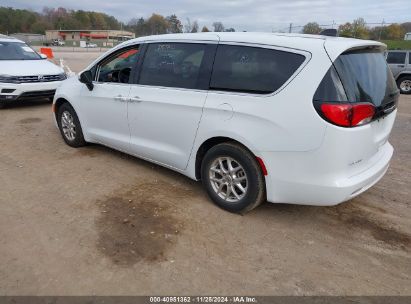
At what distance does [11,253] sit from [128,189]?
153cm

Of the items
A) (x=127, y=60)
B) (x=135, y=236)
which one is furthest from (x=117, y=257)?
(x=127, y=60)

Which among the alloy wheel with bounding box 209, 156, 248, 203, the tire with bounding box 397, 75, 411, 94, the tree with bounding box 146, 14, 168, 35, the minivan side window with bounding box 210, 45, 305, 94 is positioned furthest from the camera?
the tree with bounding box 146, 14, 168, 35

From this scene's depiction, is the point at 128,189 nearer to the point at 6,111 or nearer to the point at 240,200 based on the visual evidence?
the point at 240,200

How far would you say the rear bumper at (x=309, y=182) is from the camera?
319 centimetres

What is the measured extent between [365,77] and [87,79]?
3.57 m

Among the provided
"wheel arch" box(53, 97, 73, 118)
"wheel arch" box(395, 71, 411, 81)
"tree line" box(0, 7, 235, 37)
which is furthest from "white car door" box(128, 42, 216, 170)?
"tree line" box(0, 7, 235, 37)

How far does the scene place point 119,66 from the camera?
500 centimetres

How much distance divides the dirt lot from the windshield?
18.2 feet

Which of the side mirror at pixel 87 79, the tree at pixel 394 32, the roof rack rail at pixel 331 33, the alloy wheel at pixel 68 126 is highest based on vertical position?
the tree at pixel 394 32

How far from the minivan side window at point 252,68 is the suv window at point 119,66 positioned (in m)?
1.42

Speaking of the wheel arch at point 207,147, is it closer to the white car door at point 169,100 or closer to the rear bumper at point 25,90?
the white car door at point 169,100

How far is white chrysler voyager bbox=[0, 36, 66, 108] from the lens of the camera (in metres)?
8.45

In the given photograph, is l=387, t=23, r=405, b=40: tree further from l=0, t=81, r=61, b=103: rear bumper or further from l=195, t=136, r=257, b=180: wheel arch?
l=195, t=136, r=257, b=180: wheel arch

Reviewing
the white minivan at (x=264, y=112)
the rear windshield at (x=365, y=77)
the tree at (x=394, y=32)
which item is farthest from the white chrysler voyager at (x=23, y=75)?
the tree at (x=394, y=32)
